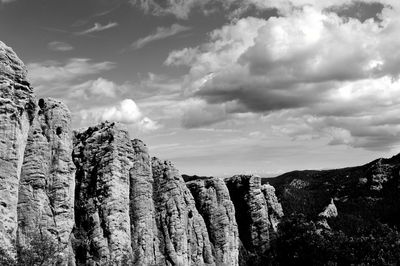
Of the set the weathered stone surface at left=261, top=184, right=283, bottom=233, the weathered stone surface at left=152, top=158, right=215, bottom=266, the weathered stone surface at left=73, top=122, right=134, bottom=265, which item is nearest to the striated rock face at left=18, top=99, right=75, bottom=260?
the weathered stone surface at left=73, top=122, right=134, bottom=265

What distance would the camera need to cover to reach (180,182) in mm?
100188

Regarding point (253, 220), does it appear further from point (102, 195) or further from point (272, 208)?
point (102, 195)

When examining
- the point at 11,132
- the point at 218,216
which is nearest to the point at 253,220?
the point at 218,216

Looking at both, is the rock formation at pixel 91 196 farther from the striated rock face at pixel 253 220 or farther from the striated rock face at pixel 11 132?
the striated rock face at pixel 253 220

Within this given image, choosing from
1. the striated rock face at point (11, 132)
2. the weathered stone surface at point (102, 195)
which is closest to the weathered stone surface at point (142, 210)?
the weathered stone surface at point (102, 195)

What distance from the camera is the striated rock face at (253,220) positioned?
13638 cm

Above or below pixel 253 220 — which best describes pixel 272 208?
above

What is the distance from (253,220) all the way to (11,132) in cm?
9463

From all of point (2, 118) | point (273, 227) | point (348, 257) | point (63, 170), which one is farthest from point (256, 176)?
point (2, 118)

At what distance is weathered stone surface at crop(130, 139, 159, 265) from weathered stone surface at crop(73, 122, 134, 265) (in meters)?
3.34

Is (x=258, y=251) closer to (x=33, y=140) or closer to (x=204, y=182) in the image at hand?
(x=204, y=182)

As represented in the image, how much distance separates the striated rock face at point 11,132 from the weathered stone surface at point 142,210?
95.0ft

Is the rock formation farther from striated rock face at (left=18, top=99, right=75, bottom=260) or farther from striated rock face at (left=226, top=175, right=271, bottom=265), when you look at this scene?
striated rock face at (left=226, top=175, right=271, bottom=265)

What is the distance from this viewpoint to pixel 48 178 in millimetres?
63594
